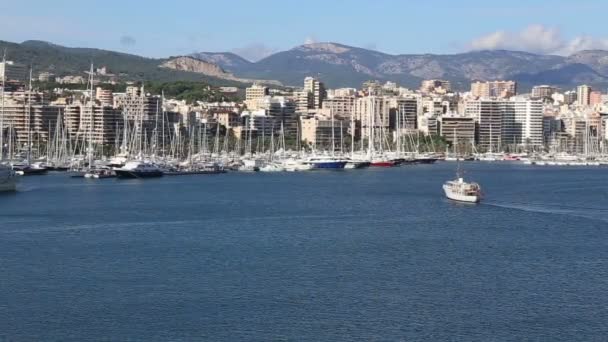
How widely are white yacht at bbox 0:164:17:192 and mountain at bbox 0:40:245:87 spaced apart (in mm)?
79602

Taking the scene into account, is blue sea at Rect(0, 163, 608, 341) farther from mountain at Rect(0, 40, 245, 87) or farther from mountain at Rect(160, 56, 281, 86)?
mountain at Rect(160, 56, 281, 86)

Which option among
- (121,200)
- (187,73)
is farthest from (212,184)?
(187,73)

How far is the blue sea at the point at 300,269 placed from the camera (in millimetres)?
13305

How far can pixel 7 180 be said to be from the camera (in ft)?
106

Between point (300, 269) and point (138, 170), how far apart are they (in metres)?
24.9

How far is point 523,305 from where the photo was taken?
14484mm

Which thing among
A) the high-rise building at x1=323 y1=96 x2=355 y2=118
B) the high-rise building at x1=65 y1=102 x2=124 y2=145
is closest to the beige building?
the high-rise building at x1=323 y1=96 x2=355 y2=118

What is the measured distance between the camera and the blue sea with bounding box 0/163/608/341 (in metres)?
13.3

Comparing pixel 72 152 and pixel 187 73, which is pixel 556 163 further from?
pixel 187 73

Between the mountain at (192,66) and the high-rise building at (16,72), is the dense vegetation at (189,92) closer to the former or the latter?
the high-rise building at (16,72)

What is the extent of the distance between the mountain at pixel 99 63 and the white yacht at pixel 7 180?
79.6m

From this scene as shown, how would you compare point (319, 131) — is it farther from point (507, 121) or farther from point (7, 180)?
point (7, 180)

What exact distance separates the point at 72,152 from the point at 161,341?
42879 millimetres

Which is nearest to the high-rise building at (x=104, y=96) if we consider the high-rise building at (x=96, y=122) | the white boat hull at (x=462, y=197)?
the high-rise building at (x=96, y=122)
